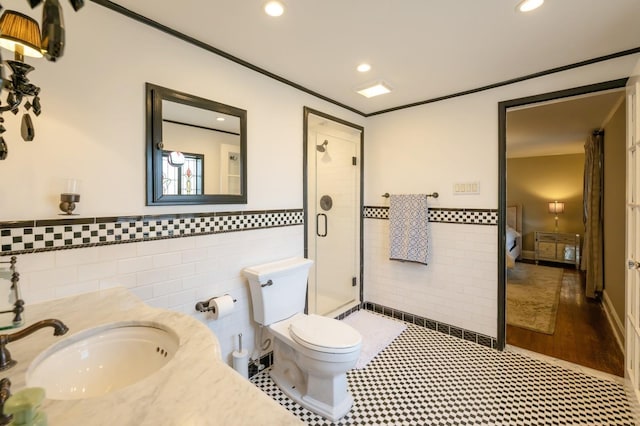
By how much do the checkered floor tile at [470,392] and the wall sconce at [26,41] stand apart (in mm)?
1964

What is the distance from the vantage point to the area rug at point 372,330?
2.44 metres

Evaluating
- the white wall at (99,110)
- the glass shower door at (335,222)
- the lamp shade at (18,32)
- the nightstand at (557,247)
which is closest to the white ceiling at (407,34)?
the white wall at (99,110)

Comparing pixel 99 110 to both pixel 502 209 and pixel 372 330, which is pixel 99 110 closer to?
pixel 372 330

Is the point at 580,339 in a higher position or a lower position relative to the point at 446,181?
lower

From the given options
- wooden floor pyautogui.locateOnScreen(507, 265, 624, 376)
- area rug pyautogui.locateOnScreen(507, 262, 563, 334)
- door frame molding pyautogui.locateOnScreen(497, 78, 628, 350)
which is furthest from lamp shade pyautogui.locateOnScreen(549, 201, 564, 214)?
door frame molding pyautogui.locateOnScreen(497, 78, 628, 350)

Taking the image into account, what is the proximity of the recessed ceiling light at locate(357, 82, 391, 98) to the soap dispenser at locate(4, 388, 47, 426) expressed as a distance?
255 cm

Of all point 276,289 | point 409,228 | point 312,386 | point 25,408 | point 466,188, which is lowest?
point 312,386

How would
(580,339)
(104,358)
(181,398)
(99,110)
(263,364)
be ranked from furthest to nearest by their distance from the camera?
(580,339), (263,364), (99,110), (104,358), (181,398)

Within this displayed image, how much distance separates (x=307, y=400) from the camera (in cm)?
187

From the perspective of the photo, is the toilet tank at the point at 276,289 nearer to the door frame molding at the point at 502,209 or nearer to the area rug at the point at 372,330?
the area rug at the point at 372,330

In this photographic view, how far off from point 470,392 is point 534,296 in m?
2.58

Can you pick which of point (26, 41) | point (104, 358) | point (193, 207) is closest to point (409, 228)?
point (193, 207)

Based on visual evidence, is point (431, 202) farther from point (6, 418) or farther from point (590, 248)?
point (6, 418)

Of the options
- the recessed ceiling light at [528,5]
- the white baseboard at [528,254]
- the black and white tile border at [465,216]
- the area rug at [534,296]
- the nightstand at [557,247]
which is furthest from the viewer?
the white baseboard at [528,254]
